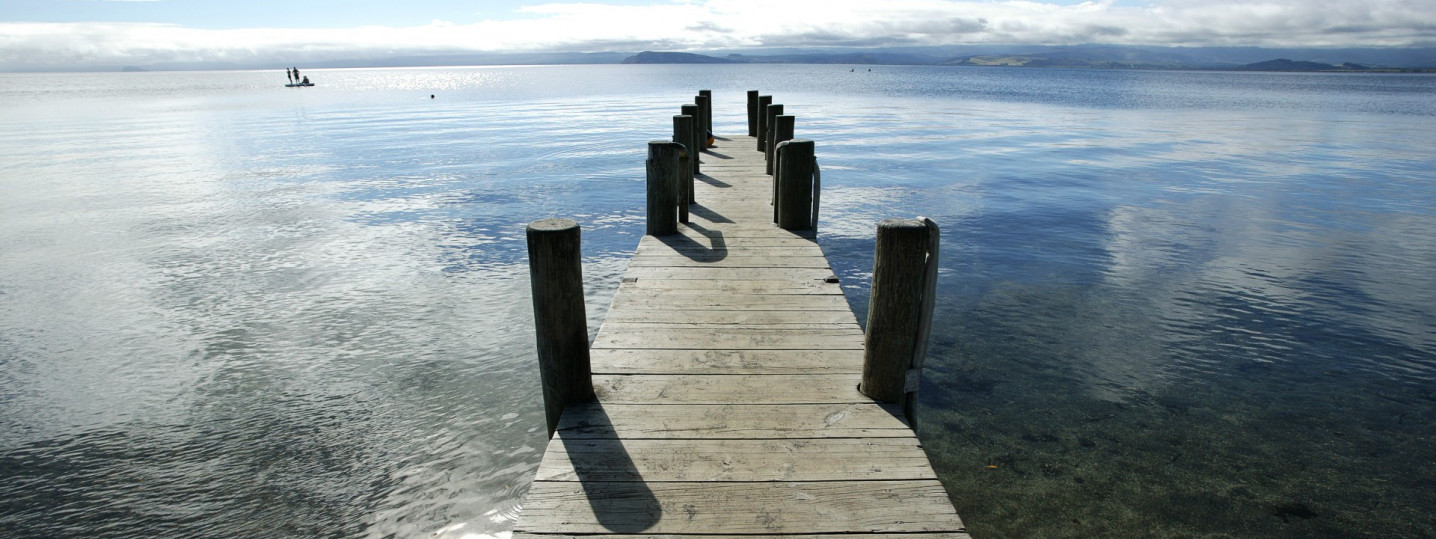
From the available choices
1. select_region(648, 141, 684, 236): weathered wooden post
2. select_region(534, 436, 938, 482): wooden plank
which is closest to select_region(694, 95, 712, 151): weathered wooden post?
select_region(648, 141, 684, 236): weathered wooden post

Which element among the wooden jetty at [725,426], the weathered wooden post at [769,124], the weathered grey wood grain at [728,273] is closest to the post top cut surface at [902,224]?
the wooden jetty at [725,426]

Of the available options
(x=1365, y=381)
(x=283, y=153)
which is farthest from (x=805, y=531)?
(x=283, y=153)

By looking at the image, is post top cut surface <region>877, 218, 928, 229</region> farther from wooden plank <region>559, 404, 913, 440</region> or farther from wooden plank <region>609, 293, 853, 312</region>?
wooden plank <region>609, 293, 853, 312</region>

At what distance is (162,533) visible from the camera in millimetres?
4844

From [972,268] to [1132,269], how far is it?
7.60 ft

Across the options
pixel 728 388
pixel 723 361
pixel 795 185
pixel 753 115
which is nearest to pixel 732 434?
pixel 728 388

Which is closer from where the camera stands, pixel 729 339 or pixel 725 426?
pixel 725 426

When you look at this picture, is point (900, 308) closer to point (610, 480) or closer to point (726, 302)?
point (610, 480)

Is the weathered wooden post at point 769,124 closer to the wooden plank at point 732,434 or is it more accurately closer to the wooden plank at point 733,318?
the wooden plank at point 733,318

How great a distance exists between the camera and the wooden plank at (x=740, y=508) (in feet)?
10.2

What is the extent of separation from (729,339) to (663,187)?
3206 millimetres

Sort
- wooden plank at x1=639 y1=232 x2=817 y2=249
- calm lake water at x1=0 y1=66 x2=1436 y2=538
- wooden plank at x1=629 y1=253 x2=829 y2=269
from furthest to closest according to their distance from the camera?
wooden plank at x1=639 y1=232 x2=817 y2=249
wooden plank at x1=629 y1=253 x2=829 y2=269
calm lake water at x1=0 y1=66 x2=1436 y2=538

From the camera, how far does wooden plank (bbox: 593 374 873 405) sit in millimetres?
4215

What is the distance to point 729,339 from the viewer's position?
5.09 m
